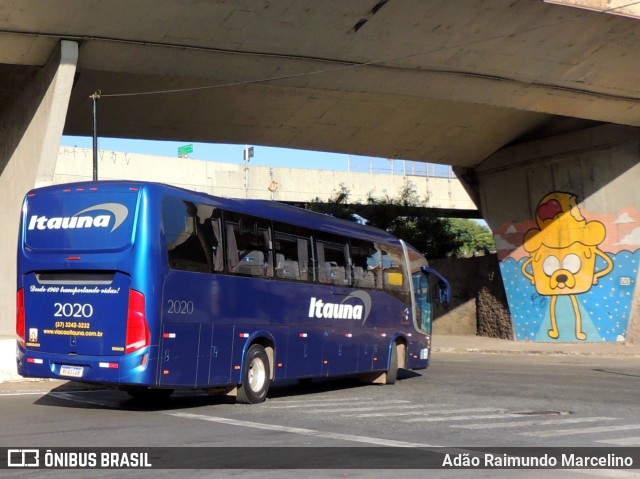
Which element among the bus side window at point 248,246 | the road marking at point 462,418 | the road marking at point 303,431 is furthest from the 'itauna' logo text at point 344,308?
the road marking at point 462,418

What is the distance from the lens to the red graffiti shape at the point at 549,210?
3084 cm

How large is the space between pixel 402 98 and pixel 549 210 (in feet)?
23.8

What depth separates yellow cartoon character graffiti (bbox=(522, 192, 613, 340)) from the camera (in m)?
29.8

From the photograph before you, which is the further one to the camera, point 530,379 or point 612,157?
point 612,157

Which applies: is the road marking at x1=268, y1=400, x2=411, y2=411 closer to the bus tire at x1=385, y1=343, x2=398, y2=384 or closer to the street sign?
the bus tire at x1=385, y1=343, x2=398, y2=384

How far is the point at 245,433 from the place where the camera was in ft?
34.0

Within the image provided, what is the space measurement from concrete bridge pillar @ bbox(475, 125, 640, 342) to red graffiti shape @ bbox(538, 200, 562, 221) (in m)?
0.04

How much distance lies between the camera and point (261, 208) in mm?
14617

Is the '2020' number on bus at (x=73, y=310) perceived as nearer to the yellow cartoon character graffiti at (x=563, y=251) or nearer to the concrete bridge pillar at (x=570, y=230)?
the concrete bridge pillar at (x=570, y=230)

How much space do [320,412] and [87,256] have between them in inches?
159

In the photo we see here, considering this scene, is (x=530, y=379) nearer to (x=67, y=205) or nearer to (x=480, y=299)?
(x=67, y=205)

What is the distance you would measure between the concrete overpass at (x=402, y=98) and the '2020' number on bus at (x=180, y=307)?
26.4 ft

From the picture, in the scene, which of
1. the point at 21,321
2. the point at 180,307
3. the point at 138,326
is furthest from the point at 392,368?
the point at 21,321

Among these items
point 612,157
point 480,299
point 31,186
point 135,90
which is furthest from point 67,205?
point 480,299
